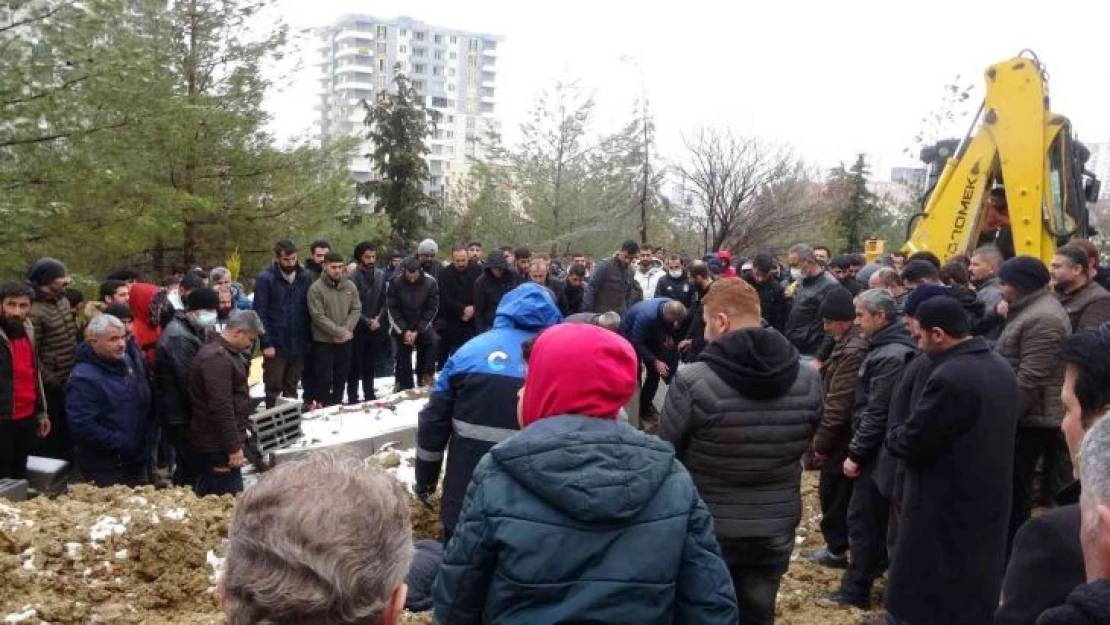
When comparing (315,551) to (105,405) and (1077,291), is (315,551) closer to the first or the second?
(105,405)

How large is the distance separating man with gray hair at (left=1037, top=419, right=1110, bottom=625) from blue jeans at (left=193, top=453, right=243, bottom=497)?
540cm

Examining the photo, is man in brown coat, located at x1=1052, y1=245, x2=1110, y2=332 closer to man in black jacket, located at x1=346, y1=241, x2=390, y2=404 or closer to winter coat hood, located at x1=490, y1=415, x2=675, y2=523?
winter coat hood, located at x1=490, y1=415, x2=675, y2=523

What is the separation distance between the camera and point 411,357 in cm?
1159

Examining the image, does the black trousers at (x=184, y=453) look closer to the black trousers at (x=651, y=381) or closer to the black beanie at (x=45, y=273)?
the black beanie at (x=45, y=273)

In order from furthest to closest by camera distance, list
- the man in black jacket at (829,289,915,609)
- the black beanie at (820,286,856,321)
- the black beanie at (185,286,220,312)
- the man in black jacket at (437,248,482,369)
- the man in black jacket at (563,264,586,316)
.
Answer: the man in black jacket at (563,264,586,316) < the man in black jacket at (437,248,482,369) < the black beanie at (185,286,220,312) < the black beanie at (820,286,856,321) < the man in black jacket at (829,289,915,609)

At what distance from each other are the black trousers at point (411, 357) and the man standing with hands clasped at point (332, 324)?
1.27m

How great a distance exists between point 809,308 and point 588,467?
756cm

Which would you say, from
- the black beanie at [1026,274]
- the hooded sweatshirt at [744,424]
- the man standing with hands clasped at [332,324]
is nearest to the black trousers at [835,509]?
the black beanie at [1026,274]

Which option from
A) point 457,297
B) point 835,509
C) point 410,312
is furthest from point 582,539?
point 457,297

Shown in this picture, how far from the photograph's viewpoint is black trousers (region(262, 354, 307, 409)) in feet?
31.0

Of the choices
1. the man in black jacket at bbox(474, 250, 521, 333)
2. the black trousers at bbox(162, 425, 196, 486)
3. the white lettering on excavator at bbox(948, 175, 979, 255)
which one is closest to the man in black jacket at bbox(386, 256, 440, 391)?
the man in black jacket at bbox(474, 250, 521, 333)

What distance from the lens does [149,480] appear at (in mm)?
7055

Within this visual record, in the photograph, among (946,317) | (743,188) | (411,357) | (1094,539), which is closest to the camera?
Result: (1094,539)

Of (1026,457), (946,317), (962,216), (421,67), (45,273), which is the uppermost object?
(421,67)
